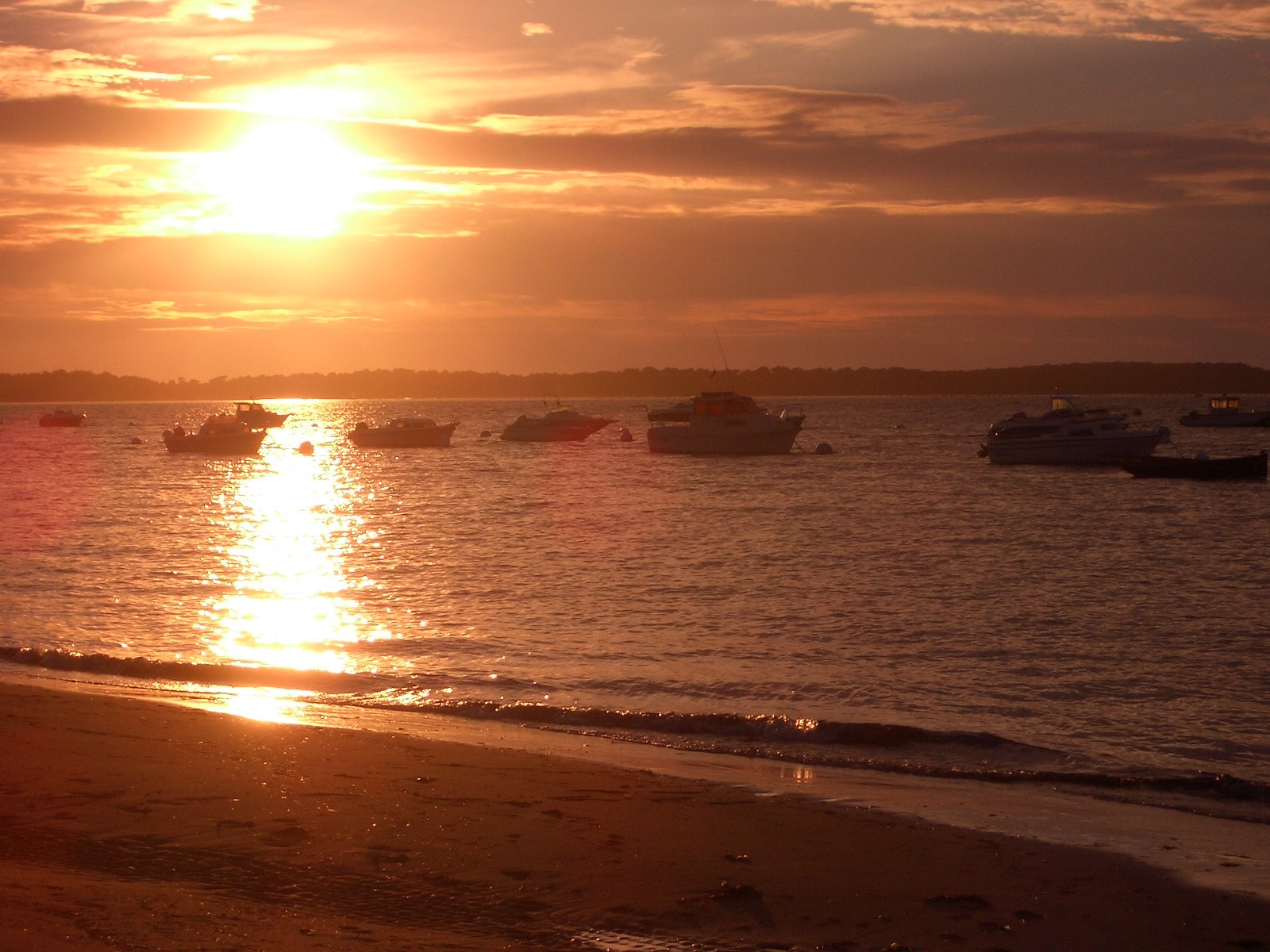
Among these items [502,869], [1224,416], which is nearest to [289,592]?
[502,869]

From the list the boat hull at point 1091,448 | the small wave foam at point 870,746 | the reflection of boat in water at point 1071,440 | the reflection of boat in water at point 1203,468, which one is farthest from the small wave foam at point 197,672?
the boat hull at point 1091,448

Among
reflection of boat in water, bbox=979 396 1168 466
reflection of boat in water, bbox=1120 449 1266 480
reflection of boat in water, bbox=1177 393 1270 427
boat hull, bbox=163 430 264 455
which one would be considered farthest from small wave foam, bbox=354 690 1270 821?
reflection of boat in water, bbox=1177 393 1270 427

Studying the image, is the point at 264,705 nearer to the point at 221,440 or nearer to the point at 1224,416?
the point at 221,440

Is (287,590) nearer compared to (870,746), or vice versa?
(870,746)

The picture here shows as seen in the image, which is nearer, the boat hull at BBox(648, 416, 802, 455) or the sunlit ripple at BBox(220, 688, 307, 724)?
the sunlit ripple at BBox(220, 688, 307, 724)

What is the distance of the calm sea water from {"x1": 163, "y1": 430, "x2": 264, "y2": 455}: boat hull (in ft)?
132

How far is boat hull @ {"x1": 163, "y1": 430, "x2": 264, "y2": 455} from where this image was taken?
9488cm

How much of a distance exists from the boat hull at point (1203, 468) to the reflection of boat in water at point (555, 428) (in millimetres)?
55254

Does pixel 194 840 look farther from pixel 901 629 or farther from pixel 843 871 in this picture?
pixel 901 629

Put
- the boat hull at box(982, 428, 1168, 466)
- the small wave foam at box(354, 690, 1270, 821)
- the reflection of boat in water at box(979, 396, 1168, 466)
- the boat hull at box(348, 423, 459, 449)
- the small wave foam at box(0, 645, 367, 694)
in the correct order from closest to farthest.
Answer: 1. the small wave foam at box(354, 690, 1270, 821)
2. the small wave foam at box(0, 645, 367, 694)
3. the boat hull at box(982, 428, 1168, 466)
4. the reflection of boat in water at box(979, 396, 1168, 466)
5. the boat hull at box(348, 423, 459, 449)

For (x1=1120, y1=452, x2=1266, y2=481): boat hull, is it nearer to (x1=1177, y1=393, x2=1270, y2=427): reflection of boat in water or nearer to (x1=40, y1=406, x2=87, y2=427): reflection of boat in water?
(x1=1177, y1=393, x2=1270, y2=427): reflection of boat in water

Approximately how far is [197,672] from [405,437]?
93.1 m

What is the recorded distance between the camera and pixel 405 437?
108500mm

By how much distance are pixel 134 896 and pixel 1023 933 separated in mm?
5268
